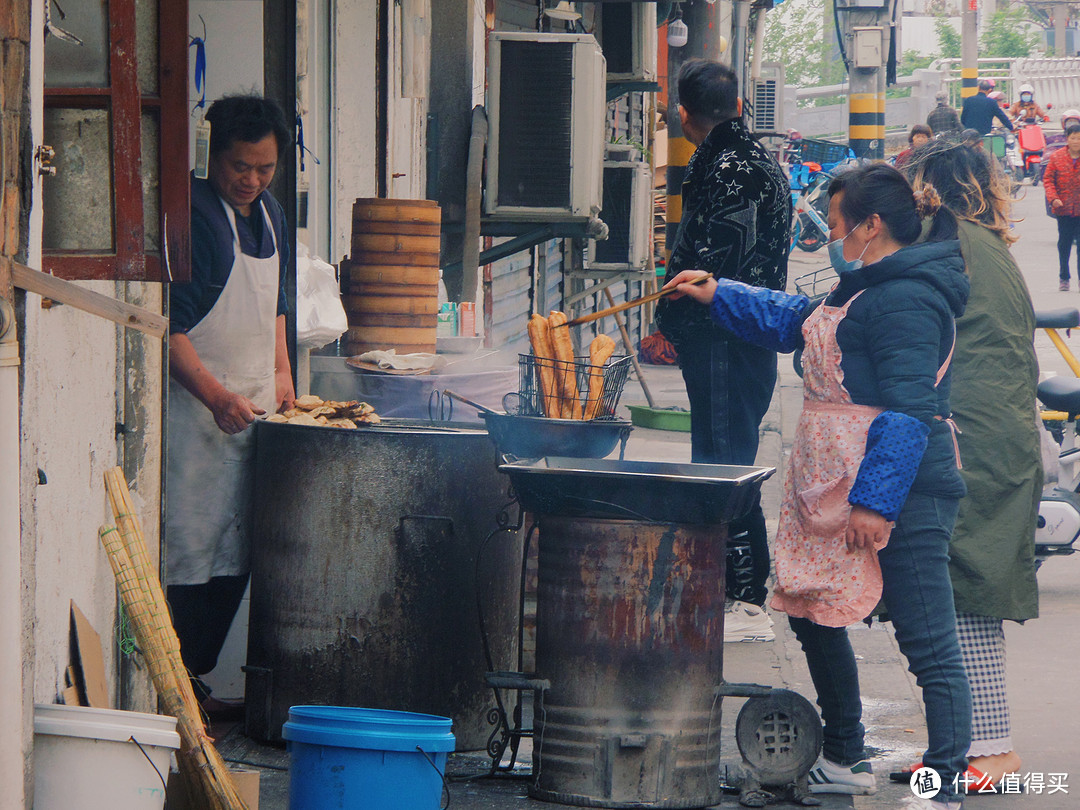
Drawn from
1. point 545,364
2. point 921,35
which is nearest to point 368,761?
point 545,364

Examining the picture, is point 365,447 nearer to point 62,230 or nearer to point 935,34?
point 62,230

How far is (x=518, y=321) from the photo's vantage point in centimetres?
1301

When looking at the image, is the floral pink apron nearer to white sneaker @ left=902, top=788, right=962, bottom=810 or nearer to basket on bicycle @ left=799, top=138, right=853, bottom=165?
white sneaker @ left=902, top=788, right=962, bottom=810

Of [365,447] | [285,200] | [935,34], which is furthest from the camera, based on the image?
[935,34]

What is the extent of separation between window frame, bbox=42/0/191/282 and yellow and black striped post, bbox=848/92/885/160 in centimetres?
1824

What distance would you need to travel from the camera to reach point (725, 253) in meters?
6.01

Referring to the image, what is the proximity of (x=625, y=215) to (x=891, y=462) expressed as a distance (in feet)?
30.4

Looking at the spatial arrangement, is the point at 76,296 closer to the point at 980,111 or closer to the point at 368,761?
the point at 368,761

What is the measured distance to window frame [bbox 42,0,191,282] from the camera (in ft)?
11.5

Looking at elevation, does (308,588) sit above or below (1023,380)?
below

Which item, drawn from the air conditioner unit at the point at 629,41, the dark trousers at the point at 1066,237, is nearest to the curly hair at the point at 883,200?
the air conditioner unit at the point at 629,41

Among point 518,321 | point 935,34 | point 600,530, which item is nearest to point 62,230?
point 600,530

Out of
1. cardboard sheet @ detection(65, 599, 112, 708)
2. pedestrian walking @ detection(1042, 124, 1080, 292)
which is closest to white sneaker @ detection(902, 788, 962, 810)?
cardboard sheet @ detection(65, 599, 112, 708)

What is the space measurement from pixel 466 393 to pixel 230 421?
147 cm
